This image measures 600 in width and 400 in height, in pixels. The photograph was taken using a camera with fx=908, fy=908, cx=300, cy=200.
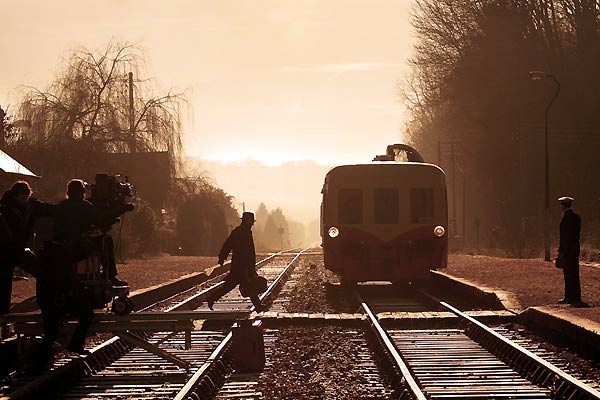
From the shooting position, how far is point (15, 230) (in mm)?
9609

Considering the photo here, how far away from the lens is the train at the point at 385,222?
1906cm

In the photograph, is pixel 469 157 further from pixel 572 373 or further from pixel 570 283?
pixel 572 373

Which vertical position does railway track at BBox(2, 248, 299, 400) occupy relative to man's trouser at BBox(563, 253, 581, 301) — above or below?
below

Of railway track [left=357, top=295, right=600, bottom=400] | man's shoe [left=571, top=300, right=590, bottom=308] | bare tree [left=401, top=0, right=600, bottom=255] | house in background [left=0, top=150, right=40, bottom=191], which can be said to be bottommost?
Result: railway track [left=357, top=295, right=600, bottom=400]

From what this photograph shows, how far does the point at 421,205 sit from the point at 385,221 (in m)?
0.87

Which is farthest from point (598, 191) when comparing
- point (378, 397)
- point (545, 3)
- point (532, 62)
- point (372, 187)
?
point (378, 397)

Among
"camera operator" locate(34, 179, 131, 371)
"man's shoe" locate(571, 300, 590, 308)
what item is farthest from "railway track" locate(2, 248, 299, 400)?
"man's shoe" locate(571, 300, 590, 308)

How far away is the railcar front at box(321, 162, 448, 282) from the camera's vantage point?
19062mm

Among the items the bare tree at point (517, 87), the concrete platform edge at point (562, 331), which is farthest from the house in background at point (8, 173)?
the bare tree at point (517, 87)

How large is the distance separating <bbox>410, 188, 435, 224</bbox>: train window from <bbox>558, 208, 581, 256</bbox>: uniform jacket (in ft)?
15.2

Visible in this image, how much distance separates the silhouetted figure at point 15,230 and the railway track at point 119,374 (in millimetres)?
893

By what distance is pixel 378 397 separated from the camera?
827 cm

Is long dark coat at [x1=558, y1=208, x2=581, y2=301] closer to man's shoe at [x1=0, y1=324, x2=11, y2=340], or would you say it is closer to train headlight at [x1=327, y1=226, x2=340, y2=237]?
train headlight at [x1=327, y1=226, x2=340, y2=237]

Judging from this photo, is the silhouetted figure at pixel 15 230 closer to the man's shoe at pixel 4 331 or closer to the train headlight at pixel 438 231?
the man's shoe at pixel 4 331
